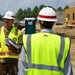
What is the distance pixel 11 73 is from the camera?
6.59 meters

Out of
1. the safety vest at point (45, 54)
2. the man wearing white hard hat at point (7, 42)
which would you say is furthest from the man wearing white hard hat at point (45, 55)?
the man wearing white hard hat at point (7, 42)

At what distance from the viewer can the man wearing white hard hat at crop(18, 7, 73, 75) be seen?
3.77m

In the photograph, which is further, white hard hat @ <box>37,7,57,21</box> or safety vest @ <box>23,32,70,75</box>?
white hard hat @ <box>37,7,57,21</box>

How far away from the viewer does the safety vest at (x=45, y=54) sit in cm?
377

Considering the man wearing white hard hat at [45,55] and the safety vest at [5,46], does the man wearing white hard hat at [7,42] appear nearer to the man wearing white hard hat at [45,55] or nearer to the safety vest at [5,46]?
the safety vest at [5,46]

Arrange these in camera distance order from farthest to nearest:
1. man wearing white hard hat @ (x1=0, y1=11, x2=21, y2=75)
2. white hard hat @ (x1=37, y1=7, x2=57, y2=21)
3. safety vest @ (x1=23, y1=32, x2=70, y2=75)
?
man wearing white hard hat @ (x1=0, y1=11, x2=21, y2=75)
white hard hat @ (x1=37, y1=7, x2=57, y2=21)
safety vest @ (x1=23, y1=32, x2=70, y2=75)

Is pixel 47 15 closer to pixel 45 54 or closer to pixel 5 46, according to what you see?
pixel 45 54

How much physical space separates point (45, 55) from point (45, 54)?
1cm

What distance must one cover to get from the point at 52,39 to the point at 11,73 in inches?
114

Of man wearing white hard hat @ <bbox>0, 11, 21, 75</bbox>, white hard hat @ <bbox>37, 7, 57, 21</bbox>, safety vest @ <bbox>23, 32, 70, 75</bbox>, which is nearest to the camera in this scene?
safety vest @ <bbox>23, 32, 70, 75</bbox>

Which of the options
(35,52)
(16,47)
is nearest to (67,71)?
(35,52)

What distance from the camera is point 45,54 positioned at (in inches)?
149

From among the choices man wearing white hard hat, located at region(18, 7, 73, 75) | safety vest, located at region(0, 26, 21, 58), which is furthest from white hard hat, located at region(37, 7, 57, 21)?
safety vest, located at region(0, 26, 21, 58)

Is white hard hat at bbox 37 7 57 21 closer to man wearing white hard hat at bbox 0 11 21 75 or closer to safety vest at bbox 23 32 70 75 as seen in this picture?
safety vest at bbox 23 32 70 75
